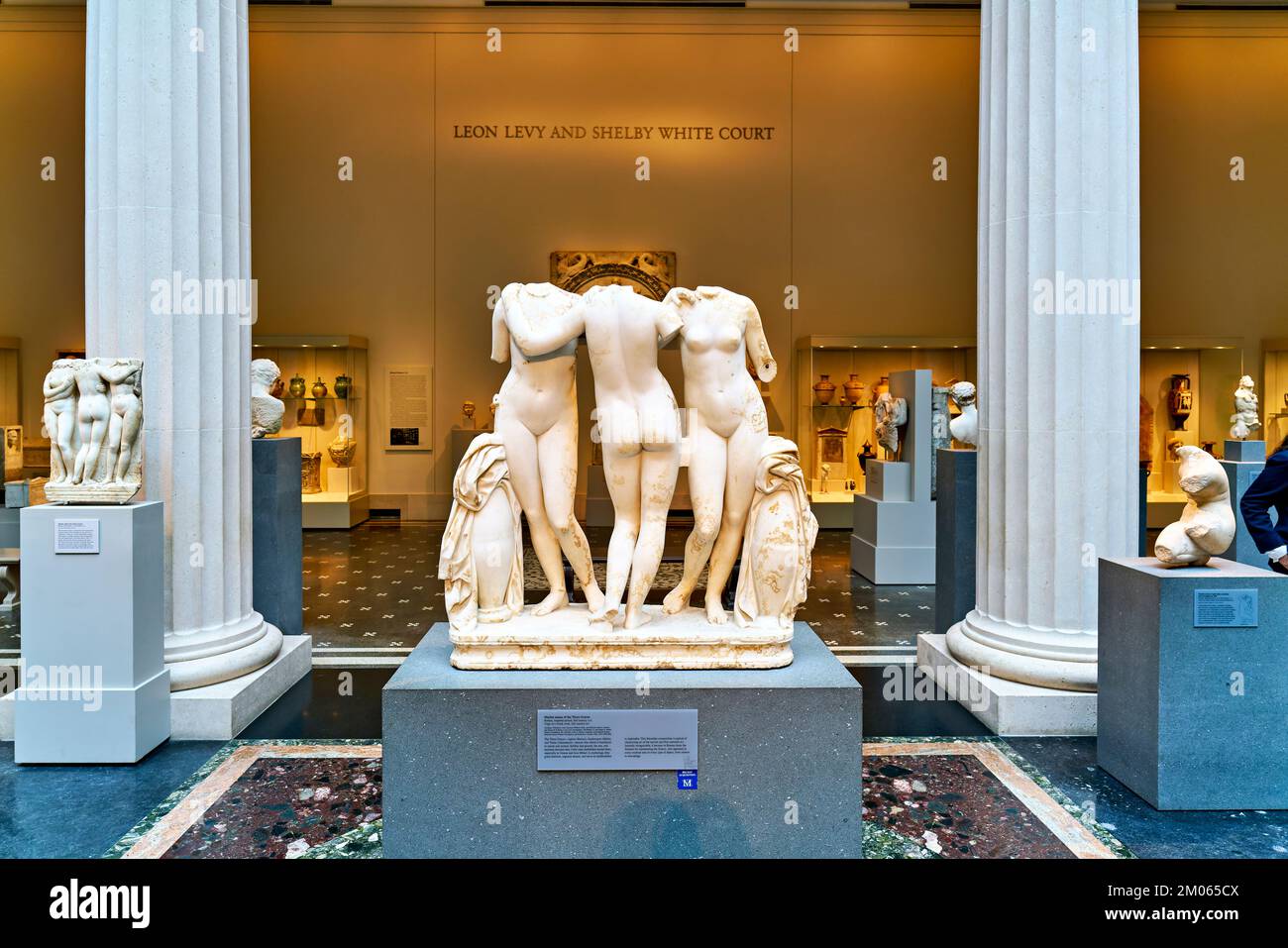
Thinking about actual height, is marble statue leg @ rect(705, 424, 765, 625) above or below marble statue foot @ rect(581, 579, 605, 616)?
above

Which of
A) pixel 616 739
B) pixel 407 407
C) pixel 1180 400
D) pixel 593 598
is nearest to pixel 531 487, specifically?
pixel 593 598

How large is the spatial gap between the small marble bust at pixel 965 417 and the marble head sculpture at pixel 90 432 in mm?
6502

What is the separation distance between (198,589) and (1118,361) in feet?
17.1

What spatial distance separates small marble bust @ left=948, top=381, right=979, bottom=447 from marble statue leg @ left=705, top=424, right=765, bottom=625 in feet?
16.3

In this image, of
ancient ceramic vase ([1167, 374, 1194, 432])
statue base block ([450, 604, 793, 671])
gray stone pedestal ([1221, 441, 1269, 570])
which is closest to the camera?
statue base block ([450, 604, 793, 671])

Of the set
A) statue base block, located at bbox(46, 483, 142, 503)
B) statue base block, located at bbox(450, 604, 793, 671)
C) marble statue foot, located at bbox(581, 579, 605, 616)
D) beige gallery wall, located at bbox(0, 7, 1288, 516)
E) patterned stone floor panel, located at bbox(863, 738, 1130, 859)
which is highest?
beige gallery wall, located at bbox(0, 7, 1288, 516)

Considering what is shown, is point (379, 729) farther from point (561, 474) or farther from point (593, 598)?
point (561, 474)

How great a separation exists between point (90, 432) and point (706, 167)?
36.7ft

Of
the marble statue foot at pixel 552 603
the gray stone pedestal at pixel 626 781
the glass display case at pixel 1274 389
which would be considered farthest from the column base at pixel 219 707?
the glass display case at pixel 1274 389

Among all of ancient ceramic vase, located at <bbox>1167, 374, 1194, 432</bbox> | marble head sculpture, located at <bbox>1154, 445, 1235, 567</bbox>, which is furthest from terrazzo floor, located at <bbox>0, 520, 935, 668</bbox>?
ancient ceramic vase, located at <bbox>1167, 374, 1194, 432</bbox>

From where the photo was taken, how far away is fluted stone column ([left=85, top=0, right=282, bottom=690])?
4793 mm

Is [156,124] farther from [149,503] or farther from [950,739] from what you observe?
[950,739]

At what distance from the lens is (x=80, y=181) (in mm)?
13648

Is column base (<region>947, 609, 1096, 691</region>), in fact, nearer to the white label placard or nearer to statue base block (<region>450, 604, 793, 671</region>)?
statue base block (<region>450, 604, 793, 671</region>)
